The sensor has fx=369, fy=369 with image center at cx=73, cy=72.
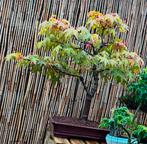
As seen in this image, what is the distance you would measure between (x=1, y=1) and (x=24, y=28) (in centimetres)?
27

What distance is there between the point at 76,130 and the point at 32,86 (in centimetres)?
56

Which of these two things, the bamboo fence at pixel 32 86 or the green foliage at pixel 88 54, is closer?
the green foliage at pixel 88 54

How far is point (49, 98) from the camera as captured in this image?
2936 mm

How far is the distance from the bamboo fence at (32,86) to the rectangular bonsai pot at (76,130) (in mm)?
314

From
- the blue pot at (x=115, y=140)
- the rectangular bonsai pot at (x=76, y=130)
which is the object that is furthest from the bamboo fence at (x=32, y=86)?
the blue pot at (x=115, y=140)

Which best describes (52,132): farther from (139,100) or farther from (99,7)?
(99,7)

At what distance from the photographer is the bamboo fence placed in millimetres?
2844

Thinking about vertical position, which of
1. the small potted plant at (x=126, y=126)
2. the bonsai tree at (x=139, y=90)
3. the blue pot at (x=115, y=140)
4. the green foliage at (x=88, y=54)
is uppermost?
the green foliage at (x=88, y=54)

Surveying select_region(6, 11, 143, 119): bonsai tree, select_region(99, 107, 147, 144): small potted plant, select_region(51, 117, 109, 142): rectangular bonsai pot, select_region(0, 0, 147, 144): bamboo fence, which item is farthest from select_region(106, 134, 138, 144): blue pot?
select_region(0, 0, 147, 144): bamboo fence

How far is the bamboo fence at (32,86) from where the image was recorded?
9.33ft

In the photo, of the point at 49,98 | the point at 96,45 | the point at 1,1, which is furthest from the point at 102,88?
the point at 1,1

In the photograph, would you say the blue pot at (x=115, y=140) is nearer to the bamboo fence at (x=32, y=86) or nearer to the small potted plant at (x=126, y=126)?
the small potted plant at (x=126, y=126)

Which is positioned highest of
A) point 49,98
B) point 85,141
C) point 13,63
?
point 13,63

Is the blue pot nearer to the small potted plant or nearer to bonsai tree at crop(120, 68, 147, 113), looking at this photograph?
the small potted plant
